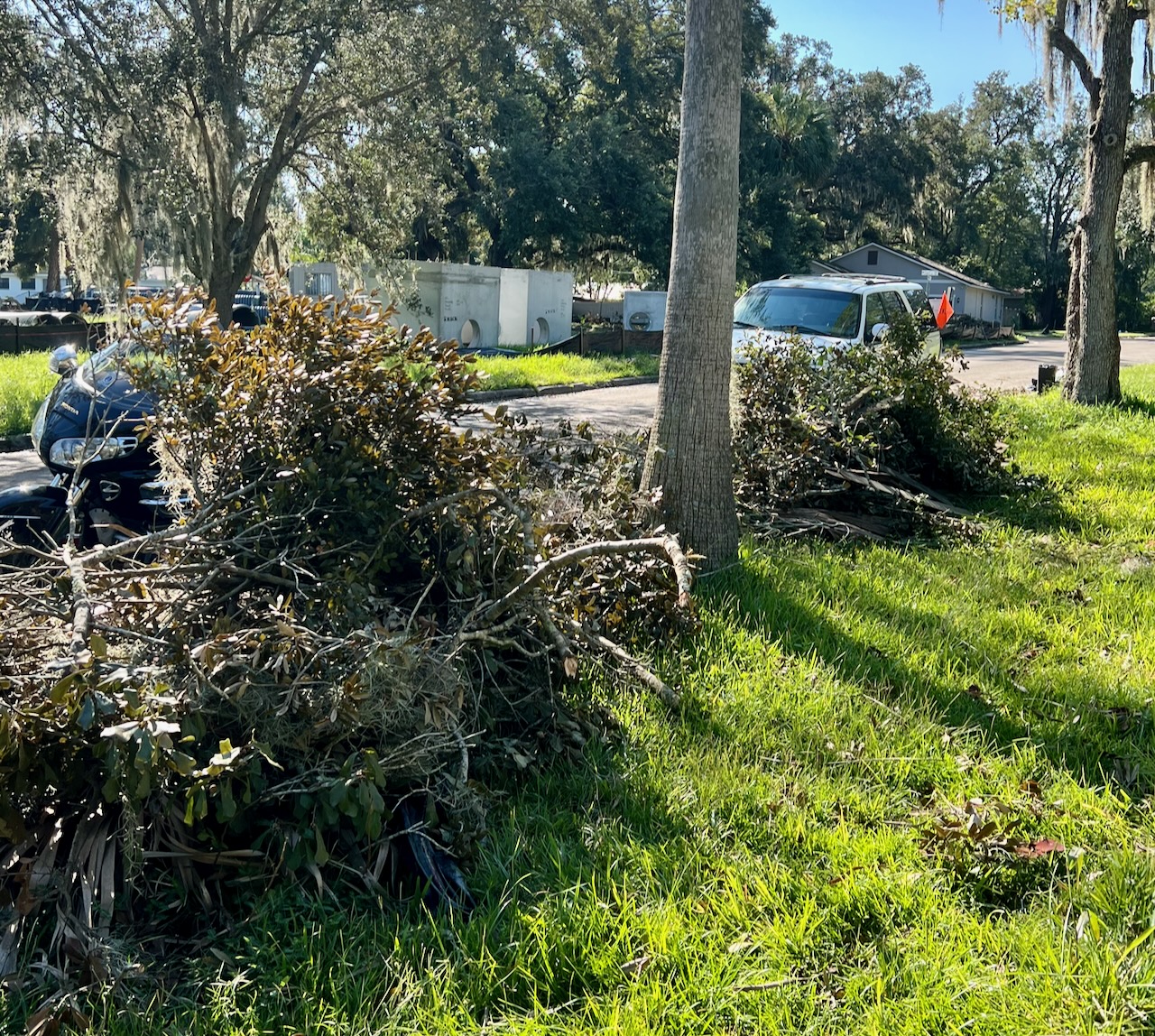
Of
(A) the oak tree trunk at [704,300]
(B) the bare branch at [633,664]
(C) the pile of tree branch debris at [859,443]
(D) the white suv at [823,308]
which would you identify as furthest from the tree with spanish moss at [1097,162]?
(B) the bare branch at [633,664]

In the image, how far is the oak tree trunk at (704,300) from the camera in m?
6.25

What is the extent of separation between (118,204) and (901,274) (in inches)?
1842

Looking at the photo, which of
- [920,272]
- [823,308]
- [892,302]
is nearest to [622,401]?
[823,308]

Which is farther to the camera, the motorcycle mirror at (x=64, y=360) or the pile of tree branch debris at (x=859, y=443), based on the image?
the pile of tree branch debris at (x=859, y=443)

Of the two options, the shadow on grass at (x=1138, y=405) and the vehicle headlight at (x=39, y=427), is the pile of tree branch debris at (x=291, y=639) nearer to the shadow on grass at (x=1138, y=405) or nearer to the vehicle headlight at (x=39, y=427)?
the vehicle headlight at (x=39, y=427)

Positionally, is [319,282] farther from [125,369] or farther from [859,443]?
[125,369]

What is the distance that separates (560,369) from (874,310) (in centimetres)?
949

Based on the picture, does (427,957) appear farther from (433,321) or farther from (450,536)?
(433,321)

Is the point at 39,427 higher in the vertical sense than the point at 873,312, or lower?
lower

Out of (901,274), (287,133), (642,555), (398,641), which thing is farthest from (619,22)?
(901,274)

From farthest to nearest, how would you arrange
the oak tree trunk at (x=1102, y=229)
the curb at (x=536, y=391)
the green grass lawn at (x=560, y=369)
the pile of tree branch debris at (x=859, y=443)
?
the green grass lawn at (x=560, y=369) < the curb at (x=536, y=391) < the oak tree trunk at (x=1102, y=229) < the pile of tree branch debris at (x=859, y=443)

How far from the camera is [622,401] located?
18406 mm

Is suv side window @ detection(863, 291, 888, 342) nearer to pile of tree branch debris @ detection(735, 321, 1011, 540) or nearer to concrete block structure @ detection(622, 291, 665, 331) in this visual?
pile of tree branch debris @ detection(735, 321, 1011, 540)

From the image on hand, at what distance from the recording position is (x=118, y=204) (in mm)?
16922
